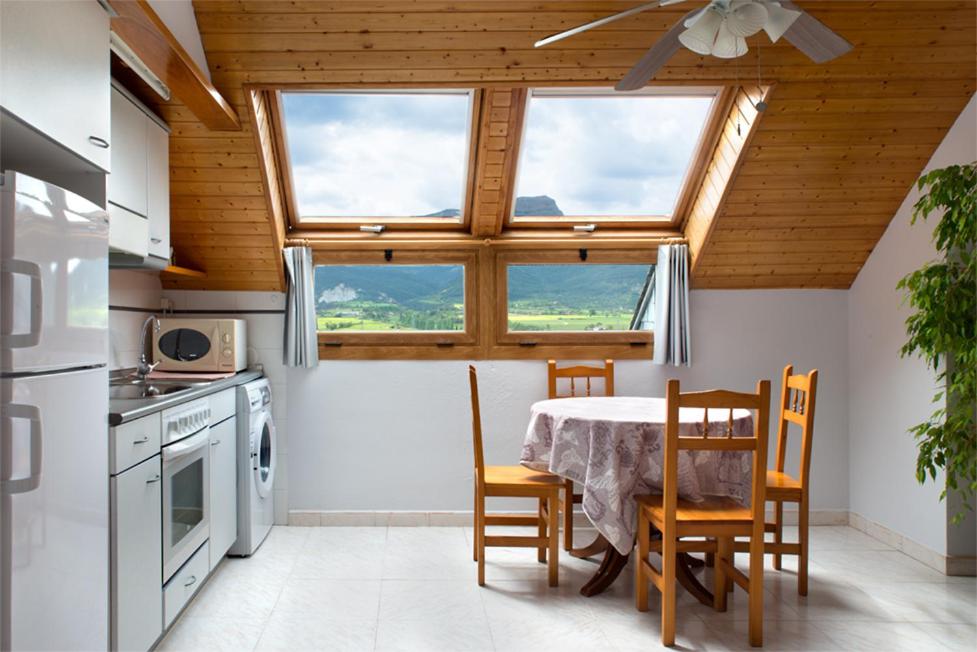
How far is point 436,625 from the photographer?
2.89 metres

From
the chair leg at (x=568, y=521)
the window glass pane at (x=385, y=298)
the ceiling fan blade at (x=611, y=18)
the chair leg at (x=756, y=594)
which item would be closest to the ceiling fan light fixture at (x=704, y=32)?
the ceiling fan blade at (x=611, y=18)

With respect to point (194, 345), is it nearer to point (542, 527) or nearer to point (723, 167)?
point (542, 527)

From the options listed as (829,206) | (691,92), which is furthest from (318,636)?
(829,206)

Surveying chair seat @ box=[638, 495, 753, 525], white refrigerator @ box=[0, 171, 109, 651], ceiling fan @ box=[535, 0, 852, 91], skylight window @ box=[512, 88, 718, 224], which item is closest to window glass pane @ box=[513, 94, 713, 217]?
skylight window @ box=[512, 88, 718, 224]

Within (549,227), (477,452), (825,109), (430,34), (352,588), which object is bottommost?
(352,588)

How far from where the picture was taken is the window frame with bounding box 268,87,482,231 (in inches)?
147

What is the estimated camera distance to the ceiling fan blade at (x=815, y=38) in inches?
88.5

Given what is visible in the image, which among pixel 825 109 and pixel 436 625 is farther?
pixel 825 109

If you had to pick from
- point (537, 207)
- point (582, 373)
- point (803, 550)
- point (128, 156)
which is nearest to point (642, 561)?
point (803, 550)

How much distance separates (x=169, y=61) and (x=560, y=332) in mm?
2705

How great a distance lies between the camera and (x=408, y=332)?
4.51 metres

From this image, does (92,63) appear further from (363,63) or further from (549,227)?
(549,227)

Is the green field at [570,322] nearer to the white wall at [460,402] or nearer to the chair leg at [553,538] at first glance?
the white wall at [460,402]

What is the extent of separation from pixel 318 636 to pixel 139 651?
2.21 ft
